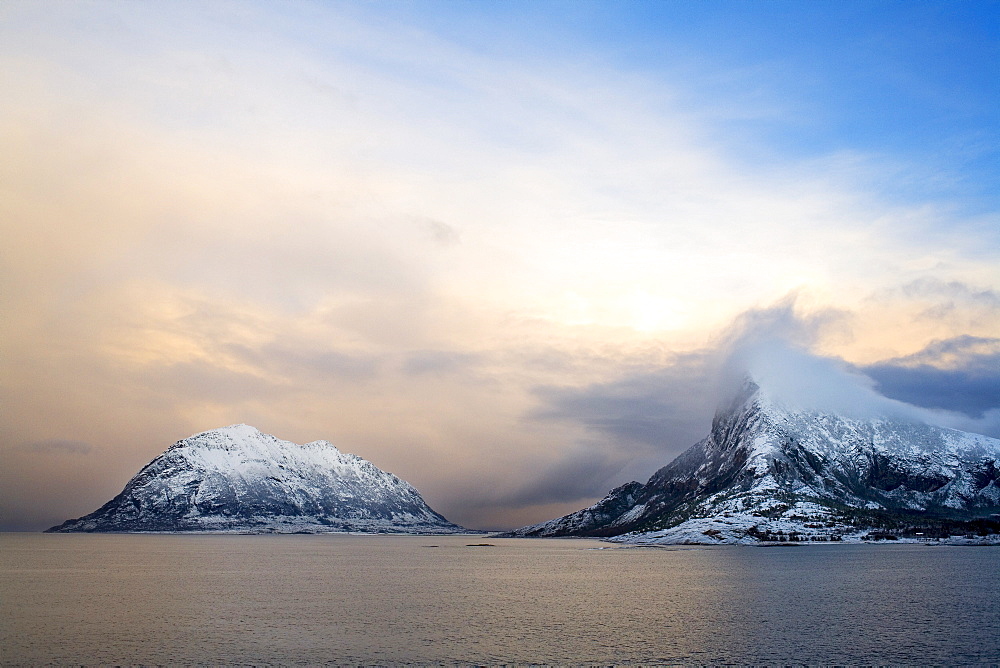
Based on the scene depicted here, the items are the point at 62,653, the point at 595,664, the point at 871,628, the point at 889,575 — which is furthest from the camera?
the point at 889,575

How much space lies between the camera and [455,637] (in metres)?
97.1

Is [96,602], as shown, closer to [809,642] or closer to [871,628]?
[809,642]

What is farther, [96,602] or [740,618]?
[96,602]

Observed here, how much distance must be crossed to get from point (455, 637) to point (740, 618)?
4742cm

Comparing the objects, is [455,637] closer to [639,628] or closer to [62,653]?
[639,628]

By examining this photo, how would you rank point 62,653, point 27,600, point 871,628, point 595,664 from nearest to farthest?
point 595,664 < point 62,653 < point 871,628 < point 27,600

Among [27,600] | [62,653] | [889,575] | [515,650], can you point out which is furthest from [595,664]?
[889,575]

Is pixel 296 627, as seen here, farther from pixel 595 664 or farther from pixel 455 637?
pixel 595 664

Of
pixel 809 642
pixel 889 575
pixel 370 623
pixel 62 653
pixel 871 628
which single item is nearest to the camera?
pixel 62 653

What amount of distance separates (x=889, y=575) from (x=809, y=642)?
12300 centimetres

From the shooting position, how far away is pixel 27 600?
143m

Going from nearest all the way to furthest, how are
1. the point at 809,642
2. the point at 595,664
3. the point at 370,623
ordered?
the point at 595,664 < the point at 809,642 < the point at 370,623

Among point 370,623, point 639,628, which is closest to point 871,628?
point 639,628

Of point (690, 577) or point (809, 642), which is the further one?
point (690, 577)
